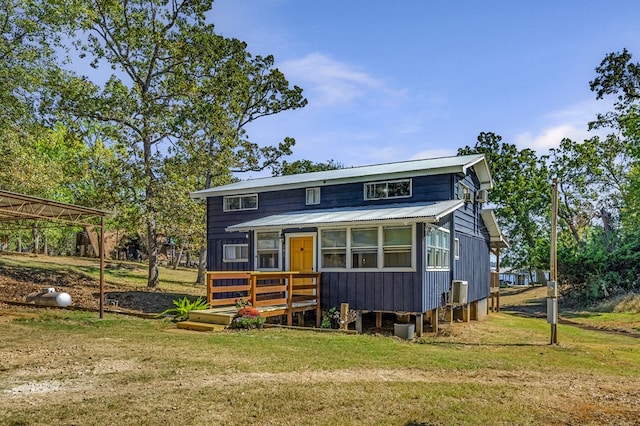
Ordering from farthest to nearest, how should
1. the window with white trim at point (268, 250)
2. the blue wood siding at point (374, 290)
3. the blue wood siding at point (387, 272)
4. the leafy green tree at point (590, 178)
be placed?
the leafy green tree at point (590, 178) → the window with white trim at point (268, 250) → the blue wood siding at point (387, 272) → the blue wood siding at point (374, 290)

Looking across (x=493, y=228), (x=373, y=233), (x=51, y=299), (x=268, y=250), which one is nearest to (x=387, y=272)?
(x=373, y=233)

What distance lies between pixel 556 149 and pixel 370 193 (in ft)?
84.8

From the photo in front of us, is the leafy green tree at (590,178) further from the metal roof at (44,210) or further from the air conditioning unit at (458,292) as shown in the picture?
the metal roof at (44,210)

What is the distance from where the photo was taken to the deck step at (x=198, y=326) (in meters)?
11.5

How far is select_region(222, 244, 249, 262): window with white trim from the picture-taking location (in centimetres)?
1816

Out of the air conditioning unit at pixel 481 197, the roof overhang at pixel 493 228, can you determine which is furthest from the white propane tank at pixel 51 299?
the roof overhang at pixel 493 228

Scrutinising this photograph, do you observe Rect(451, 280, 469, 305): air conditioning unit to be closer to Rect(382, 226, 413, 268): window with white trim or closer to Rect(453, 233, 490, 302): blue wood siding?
Rect(453, 233, 490, 302): blue wood siding

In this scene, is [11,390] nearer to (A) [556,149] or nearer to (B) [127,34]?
(B) [127,34]

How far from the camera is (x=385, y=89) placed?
17.0 metres

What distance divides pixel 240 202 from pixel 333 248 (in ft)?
20.6

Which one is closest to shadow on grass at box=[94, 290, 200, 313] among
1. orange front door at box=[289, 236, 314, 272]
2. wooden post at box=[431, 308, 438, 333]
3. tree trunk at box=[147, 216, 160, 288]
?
tree trunk at box=[147, 216, 160, 288]

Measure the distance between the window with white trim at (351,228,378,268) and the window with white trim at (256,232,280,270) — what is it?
323 cm

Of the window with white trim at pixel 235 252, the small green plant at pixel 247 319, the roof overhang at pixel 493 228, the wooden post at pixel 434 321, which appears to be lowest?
the wooden post at pixel 434 321

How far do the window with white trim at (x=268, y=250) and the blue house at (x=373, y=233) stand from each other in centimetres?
3
